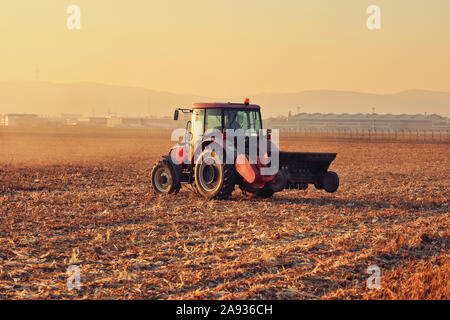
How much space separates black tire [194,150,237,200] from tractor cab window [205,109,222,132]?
26.9 inches

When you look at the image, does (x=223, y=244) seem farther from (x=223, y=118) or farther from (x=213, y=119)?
(x=213, y=119)

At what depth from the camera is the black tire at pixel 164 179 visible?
50.1 ft

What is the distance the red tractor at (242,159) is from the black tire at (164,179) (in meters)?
Result: 0.81

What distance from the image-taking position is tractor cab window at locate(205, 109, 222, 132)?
1404 cm

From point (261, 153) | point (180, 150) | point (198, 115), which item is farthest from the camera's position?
point (180, 150)

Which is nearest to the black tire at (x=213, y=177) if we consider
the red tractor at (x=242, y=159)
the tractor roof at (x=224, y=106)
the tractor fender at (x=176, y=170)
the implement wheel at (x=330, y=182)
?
the red tractor at (x=242, y=159)

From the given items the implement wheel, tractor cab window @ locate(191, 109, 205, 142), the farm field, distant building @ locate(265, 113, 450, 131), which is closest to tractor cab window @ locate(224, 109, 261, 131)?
tractor cab window @ locate(191, 109, 205, 142)

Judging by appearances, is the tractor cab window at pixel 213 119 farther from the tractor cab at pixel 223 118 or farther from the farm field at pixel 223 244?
the farm field at pixel 223 244

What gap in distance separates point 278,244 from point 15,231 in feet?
16.8

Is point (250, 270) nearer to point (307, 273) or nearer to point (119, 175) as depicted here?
point (307, 273)

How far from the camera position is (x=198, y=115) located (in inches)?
564

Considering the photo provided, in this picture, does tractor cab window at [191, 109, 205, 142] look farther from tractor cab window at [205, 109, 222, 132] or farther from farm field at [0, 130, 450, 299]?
farm field at [0, 130, 450, 299]

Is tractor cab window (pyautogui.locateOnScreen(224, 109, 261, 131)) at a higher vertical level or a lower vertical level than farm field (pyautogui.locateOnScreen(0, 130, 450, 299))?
higher
